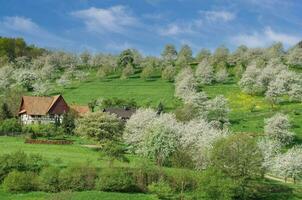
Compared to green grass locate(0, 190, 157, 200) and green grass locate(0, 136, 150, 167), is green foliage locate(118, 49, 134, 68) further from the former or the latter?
green grass locate(0, 190, 157, 200)

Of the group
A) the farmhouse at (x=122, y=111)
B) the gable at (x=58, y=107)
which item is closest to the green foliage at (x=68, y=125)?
the gable at (x=58, y=107)

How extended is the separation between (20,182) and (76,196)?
6.74 meters

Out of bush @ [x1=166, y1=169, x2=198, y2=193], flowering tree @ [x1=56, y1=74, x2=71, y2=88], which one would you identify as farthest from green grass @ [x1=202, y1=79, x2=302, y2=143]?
flowering tree @ [x1=56, y1=74, x2=71, y2=88]

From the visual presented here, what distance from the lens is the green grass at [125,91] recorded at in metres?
141

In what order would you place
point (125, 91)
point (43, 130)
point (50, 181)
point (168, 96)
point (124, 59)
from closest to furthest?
1. point (50, 181)
2. point (43, 130)
3. point (168, 96)
4. point (125, 91)
5. point (124, 59)

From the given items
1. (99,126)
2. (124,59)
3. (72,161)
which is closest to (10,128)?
(99,126)

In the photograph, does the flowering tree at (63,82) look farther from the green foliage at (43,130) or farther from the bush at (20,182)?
the bush at (20,182)

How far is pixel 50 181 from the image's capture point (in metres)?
60.3

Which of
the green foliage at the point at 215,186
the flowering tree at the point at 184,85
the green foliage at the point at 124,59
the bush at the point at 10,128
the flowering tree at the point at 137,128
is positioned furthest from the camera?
the green foliage at the point at 124,59

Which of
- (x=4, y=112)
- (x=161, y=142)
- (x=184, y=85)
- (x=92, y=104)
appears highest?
(x=184, y=85)

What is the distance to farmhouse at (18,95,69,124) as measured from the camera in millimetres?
115188

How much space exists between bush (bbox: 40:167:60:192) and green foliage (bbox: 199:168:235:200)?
16534mm

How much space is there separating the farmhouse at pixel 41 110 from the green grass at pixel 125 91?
A: 2127cm

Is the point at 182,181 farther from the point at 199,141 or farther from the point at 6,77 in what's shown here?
the point at 6,77
